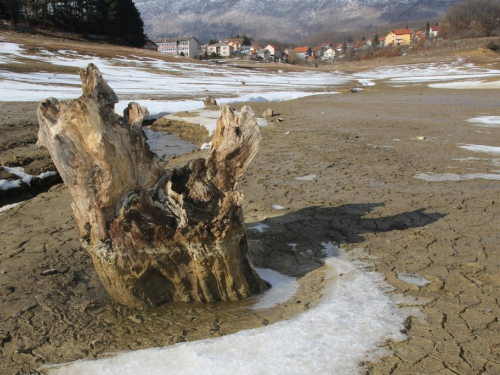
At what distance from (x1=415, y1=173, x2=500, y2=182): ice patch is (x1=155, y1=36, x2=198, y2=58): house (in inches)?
3636

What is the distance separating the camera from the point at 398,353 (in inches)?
114

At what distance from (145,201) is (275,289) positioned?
51.2 inches

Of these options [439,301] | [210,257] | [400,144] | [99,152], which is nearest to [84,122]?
[99,152]

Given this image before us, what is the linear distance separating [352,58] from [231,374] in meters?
92.2

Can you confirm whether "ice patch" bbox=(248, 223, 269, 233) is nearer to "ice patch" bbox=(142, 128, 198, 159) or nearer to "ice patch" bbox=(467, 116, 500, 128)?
"ice patch" bbox=(142, 128, 198, 159)

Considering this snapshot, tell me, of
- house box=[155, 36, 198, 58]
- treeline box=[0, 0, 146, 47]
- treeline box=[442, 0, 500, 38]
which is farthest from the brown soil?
house box=[155, 36, 198, 58]

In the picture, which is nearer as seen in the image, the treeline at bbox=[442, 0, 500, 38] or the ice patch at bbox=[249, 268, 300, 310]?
the ice patch at bbox=[249, 268, 300, 310]

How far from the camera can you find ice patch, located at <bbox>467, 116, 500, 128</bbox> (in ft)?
37.7

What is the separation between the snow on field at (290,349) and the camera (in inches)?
110

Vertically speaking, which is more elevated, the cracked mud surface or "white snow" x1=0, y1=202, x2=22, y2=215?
the cracked mud surface

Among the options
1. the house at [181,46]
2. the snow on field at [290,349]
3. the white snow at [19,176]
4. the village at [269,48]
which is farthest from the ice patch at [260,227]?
the house at [181,46]

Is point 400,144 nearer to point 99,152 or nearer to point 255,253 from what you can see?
point 255,253

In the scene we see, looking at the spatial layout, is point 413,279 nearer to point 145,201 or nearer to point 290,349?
point 290,349

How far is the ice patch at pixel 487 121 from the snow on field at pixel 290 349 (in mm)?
9483
